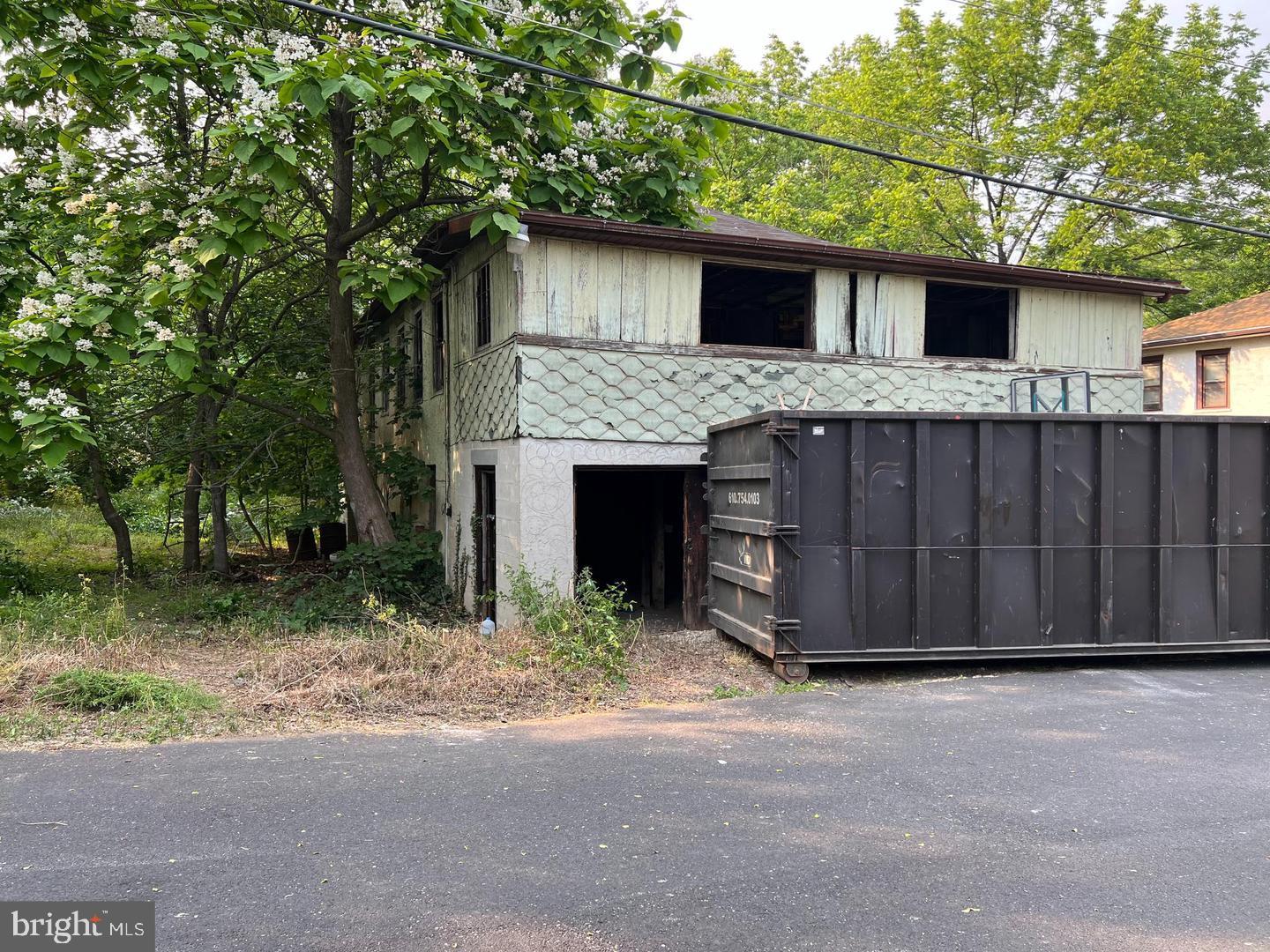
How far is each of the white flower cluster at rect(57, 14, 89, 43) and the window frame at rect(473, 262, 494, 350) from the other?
4.49 metres

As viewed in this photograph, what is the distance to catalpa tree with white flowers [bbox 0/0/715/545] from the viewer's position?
316 inches

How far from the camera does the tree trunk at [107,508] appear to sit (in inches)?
530

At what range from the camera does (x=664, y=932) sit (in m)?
3.46

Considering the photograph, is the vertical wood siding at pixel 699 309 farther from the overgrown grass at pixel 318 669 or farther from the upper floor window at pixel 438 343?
the overgrown grass at pixel 318 669

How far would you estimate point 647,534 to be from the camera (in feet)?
44.4

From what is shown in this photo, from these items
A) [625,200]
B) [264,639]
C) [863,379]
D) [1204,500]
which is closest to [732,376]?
[863,379]

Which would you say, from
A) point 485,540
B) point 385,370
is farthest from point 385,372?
point 485,540

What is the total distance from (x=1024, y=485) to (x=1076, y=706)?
2.00m

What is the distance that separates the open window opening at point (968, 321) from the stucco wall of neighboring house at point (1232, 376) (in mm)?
9186

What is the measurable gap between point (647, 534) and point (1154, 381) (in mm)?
16691

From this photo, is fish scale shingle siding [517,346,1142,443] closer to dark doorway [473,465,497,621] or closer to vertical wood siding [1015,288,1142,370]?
vertical wood siding [1015,288,1142,370]

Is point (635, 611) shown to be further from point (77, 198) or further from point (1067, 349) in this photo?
point (77, 198)

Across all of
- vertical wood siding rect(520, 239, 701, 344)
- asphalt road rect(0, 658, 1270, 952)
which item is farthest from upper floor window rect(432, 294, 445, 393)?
asphalt road rect(0, 658, 1270, 952)

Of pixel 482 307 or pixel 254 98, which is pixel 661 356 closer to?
pixel 482 307
